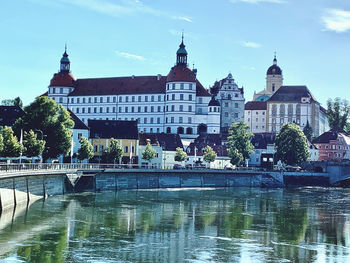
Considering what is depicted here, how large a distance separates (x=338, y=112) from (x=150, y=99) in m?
55.1

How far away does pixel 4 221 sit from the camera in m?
49.7

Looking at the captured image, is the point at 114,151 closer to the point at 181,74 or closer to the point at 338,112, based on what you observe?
the point at 181,74

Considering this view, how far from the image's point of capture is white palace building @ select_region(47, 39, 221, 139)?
154375mm

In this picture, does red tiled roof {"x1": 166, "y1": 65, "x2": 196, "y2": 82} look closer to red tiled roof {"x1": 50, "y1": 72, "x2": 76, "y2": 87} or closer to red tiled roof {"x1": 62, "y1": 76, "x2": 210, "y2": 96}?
red tiled roof {"x1": 62, "y1": 76, "x2": 210, "y2": 96}

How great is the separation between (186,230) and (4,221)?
43.8 feet

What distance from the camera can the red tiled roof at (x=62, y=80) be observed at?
16816 cm

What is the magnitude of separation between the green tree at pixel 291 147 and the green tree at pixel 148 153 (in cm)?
2599

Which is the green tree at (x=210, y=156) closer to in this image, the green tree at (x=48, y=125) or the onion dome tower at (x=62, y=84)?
the green tree at (x=48, y=125)

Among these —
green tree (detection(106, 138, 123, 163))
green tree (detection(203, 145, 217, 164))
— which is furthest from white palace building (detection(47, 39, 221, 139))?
green tree (detection(106, 138, 123, 163))

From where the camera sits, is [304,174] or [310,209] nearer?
[310,209]

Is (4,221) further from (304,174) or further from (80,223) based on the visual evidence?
(304,174)

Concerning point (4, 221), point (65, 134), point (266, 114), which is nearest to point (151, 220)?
point (4, 221)

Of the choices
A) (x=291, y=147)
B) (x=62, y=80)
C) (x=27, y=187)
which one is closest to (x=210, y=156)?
(x=291, y=147)

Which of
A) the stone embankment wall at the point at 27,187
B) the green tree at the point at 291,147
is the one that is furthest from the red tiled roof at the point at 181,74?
the stone embankment wall at the point at 27,187
